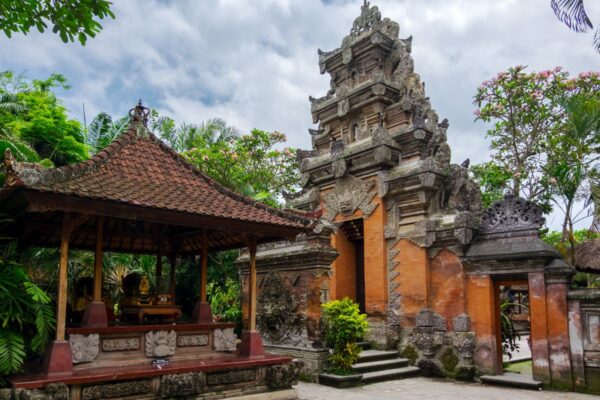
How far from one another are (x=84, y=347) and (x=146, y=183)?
2499 mm

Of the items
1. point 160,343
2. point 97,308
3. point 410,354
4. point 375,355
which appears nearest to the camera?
point 97,308

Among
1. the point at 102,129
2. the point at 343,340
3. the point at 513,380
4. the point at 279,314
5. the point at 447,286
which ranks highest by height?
the point at 102,129

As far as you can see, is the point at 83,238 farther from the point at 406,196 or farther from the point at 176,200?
the point at 406,196

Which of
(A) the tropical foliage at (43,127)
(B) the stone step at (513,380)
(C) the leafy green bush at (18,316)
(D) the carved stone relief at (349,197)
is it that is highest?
(A) the tropical foliage at (43,127)

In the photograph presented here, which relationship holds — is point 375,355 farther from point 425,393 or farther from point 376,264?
point 376,264

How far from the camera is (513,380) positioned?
394 inches

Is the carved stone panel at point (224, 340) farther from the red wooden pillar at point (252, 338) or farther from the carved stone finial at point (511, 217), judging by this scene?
the carved stone finial at point (511, 217)

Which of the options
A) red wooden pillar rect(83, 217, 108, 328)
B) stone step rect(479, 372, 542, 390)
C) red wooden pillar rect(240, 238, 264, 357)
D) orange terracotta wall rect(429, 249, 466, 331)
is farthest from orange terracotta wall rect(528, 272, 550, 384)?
red wooden pillar rect(83, 217, 108, 328)

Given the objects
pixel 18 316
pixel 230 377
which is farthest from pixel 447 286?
pixel 18 316

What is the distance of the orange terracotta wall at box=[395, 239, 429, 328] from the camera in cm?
1175

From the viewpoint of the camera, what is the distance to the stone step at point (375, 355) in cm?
1116

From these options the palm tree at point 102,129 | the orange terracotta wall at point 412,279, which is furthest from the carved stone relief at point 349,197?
the palm tree at point 102,129

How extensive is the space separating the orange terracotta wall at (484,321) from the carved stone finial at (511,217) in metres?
1.13

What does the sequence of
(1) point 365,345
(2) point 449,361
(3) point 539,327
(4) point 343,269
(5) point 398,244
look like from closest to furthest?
1. (3) point 539,327
2. (2) point 449,361
3. (1) point 365,345
4. (5) point 398,244
5. (4) point 343,269
